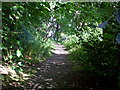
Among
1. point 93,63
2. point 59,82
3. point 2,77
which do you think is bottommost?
point 59,82

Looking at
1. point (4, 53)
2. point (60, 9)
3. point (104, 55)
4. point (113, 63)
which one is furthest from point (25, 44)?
point (113, 63)

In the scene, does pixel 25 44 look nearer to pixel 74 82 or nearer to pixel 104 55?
pixel 74 82

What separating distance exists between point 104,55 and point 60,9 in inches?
51.8

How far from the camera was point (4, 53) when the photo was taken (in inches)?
162

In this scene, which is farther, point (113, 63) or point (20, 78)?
point (20, 78)

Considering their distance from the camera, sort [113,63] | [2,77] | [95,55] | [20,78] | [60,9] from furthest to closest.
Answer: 1. [20,78]
2. [2,77]
3. [95,55]
4. [60,9]
5. [113,63]

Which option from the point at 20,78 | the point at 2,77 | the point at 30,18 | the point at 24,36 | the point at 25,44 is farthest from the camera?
the point at 25,44

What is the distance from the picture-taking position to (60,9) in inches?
94.3

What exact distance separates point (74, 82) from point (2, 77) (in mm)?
2140

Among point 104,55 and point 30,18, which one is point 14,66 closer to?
point 30,18

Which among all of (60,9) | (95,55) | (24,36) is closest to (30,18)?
(60,9)

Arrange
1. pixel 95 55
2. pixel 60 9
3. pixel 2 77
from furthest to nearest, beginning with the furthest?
1. pixel 2 77
2. pixel 95 55
3. pixel 60 9

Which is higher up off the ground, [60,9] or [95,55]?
[60,9]

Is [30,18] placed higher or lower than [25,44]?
higher
